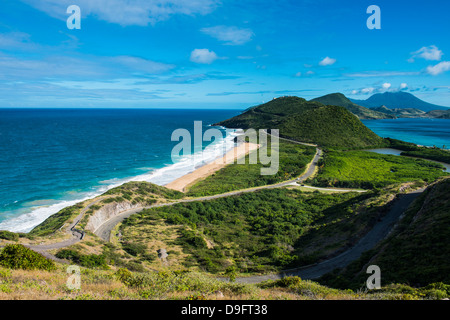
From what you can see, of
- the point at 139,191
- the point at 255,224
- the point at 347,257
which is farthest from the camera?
the point at 139,191

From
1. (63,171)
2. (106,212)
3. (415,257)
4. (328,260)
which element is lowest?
(328,260)

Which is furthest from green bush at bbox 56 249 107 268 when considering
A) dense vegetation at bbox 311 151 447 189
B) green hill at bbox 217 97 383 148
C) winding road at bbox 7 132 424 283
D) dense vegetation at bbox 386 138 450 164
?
dense vegetation at bbox 386 138 450 164

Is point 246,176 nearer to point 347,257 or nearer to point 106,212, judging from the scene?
point 106,212

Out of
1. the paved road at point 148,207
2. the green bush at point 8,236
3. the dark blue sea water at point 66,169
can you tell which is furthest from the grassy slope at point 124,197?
the dark blue sea water at point 66,169

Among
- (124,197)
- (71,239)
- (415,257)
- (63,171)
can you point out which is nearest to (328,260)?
(415,257)

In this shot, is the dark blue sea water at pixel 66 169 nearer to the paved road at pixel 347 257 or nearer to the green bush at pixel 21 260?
the green bush at pixel 21 260

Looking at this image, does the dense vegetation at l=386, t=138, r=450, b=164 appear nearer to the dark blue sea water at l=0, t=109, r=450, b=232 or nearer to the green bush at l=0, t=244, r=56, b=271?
the dark blue sea water at l=0, t=109, r=450, b=232
